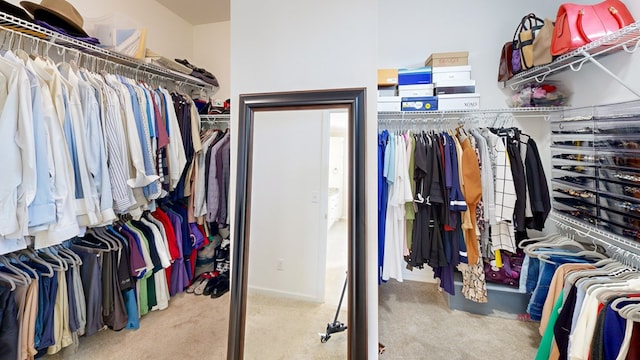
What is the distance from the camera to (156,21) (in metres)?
2.55

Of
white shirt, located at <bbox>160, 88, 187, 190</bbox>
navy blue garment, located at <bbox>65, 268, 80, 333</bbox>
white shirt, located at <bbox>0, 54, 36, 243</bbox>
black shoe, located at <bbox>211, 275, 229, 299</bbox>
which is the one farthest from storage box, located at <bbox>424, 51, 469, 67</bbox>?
navy blue garment, located at <bbox>65, 268, 80, 333</bbox>

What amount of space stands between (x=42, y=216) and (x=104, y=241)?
0.66 m

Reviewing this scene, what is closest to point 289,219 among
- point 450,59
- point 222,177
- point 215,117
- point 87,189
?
point 87,189

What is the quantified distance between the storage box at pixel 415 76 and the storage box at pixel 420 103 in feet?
0.52

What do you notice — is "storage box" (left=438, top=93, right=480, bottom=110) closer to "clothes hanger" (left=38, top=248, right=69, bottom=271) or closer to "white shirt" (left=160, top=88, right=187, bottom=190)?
"white shirt" (left=160, top=88, right=187, bottom=190)

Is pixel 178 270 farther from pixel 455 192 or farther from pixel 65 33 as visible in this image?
pixel 455 192

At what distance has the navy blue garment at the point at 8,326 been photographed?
1.27m

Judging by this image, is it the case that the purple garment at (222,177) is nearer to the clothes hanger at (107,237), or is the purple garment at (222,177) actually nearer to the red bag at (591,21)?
the clothes hanger at (107,237)

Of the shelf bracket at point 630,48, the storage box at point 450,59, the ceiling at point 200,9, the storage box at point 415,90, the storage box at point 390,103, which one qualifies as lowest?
the storage box at point 390,103

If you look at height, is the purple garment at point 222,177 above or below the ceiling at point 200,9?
below

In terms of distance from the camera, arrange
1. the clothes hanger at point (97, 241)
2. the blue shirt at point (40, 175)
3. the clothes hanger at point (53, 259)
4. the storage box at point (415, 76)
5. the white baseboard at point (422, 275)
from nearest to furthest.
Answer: the blue shirt at point (40, 175) → the clothes hanger at point (53, 259) → the clothes hanger at point (97, 241) → the storage box at point (415, 76) → the white baseboard at point (422, 275)

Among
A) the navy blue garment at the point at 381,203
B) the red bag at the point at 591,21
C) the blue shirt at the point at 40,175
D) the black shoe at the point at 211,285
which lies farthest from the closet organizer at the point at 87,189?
the red bag at the point at 591,21

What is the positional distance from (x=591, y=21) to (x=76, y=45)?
3.13 meters

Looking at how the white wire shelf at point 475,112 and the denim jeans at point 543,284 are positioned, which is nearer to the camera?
the denim jeans at point 543,284
